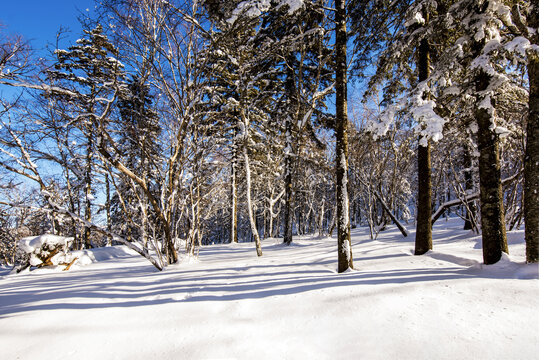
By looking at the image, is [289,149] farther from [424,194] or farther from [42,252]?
[42,252]

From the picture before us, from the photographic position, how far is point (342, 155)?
198 inches

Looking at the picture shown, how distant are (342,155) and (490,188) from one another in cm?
272

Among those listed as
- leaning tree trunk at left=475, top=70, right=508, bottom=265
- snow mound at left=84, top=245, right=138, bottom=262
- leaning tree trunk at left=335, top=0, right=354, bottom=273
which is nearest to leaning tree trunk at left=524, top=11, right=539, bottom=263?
leaning tree trunk at left=475, top=70, right=508, bottom=265

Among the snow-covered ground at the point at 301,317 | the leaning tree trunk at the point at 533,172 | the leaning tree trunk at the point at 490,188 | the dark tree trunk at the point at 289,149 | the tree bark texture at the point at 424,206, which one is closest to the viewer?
the snow-covered ground at the point at 301,317

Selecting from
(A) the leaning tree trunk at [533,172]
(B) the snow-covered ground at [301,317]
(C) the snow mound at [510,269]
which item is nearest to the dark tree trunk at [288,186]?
(B) the snow-covered ground at [301,317]

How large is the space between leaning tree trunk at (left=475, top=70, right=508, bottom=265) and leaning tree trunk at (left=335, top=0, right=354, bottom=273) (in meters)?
2.42

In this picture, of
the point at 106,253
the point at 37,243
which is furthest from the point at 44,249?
the point at 106,253

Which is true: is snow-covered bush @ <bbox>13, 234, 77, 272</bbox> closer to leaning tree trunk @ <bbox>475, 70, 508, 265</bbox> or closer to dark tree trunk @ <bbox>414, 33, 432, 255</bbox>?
dark tree trunk @ <bbox>414, 33, 432, 255</bbox>

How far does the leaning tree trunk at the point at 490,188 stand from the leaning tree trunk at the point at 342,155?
7.95 ft

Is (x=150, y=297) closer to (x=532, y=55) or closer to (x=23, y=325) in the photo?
(x=23, y=325)

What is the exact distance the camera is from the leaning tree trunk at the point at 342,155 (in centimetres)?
496

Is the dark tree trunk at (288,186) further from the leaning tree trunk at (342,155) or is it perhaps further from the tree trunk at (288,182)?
the leaning tree trunk at (342,155)

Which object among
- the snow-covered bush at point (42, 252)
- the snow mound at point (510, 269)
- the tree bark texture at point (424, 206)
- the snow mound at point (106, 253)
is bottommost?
the snow mound at point (106, 253)

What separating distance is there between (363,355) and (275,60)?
1145cm
